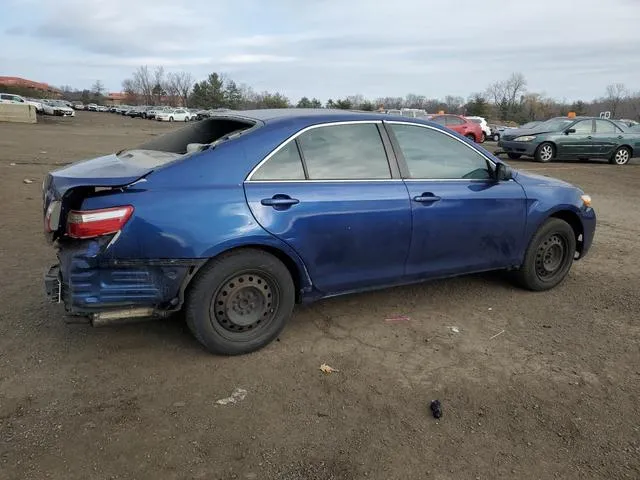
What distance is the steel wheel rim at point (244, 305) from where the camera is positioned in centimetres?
348

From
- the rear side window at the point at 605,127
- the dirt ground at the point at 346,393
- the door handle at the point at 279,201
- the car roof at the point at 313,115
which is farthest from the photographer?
the rear side window at the point at 605,127

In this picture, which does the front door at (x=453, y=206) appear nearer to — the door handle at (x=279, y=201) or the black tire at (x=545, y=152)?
the door handle at (x=279, y=201)

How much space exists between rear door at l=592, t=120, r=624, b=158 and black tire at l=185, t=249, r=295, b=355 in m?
17.0

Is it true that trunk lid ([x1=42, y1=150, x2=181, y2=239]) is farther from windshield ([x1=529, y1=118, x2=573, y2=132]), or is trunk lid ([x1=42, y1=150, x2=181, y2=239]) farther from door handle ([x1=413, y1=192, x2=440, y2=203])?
windshield ([x1=529, y1=118, x2=573, y2=132])

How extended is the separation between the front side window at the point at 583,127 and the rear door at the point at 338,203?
15.5 metres

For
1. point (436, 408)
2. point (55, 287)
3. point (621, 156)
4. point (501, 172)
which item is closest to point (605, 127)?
point (621, 156)

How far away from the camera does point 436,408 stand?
10.1ft

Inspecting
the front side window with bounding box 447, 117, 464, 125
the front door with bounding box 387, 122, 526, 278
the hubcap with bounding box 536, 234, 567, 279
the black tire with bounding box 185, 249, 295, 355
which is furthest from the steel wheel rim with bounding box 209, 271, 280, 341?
the front side window with bounding box 447, 117, 464, 125

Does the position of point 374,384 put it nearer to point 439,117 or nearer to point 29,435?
point 29,435

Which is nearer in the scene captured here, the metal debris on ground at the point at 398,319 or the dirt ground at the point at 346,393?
the dirt ground at the point at 346,393

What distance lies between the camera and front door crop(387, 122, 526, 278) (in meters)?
4.11

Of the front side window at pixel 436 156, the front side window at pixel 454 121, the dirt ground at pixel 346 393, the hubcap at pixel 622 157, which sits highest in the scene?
the front side window at pixel 454 121

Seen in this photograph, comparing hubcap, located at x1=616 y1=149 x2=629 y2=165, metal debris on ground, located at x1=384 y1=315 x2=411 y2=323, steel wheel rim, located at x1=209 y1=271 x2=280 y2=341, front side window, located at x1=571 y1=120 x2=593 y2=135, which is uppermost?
front side window, located at x1=571 y1=120 x2=593 y2=135

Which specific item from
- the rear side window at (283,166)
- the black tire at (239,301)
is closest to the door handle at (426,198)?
the rear side window at (283,166)
